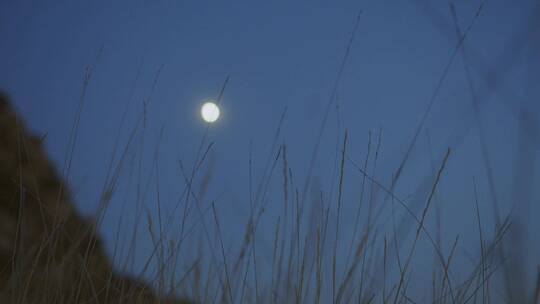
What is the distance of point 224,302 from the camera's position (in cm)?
153

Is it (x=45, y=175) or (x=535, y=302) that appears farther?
(x=45, y=175)

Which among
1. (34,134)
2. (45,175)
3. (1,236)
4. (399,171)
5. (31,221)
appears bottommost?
(399,171)

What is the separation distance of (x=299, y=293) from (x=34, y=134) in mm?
4679

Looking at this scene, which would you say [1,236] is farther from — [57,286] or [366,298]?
[366,298]

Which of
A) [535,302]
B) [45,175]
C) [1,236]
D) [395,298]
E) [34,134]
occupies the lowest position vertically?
[535,302]

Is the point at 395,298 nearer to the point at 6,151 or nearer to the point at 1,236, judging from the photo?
the point at 1,236

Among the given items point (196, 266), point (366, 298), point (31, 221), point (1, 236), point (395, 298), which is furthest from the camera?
point (31, 221)

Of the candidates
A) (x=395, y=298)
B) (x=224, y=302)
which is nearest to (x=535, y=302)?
(x=395, y=298)

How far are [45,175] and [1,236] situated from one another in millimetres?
1236

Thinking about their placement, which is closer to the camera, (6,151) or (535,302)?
(535,302)

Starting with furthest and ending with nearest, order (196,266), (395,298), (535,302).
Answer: (196,266) → (395,298) → (535,302)

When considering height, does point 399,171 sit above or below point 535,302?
above

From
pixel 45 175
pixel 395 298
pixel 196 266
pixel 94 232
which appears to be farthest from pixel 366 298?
pixel 45 175

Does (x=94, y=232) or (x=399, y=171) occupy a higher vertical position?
(x=399, y=171)
